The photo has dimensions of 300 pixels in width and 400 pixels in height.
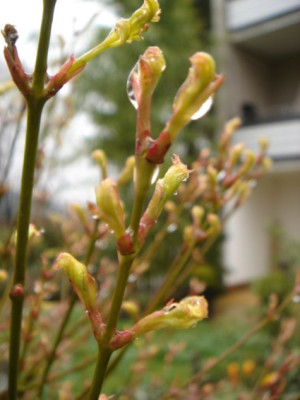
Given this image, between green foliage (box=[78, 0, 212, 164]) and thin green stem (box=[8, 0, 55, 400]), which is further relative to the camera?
green foliage (box=[78, 0, 212, 164])

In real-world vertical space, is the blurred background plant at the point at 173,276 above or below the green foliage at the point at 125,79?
below

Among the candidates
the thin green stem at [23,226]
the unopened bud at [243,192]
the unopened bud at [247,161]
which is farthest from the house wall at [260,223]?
the thin green stem at [23,226]

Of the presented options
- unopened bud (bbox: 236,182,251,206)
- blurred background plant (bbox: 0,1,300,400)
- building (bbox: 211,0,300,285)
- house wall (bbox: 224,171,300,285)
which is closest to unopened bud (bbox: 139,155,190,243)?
blurred background plant (bbox: 0,1,300,400)

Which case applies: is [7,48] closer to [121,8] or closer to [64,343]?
[64,343]

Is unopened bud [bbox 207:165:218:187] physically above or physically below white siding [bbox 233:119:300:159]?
above

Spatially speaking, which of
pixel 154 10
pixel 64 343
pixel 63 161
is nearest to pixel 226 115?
pixel 63 161

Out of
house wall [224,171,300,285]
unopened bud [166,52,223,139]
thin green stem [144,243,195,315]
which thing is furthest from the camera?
house wall [224,171,300,285]

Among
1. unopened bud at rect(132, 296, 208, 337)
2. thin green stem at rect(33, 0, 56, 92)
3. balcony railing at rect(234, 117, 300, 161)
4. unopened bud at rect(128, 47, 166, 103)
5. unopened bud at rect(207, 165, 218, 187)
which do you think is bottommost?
balcony railing at rect(234, 117, 300, 161)

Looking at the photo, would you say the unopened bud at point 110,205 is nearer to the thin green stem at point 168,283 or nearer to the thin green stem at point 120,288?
the thin green stem at point 120,288

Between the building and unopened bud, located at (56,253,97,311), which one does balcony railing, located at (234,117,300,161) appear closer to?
the building
